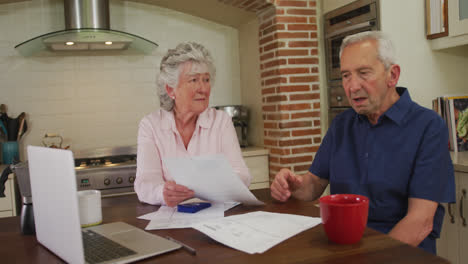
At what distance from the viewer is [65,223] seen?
958 mm

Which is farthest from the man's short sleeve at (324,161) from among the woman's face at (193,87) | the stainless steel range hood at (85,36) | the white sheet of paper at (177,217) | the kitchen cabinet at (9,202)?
the kitchen cabinet at (9,202)

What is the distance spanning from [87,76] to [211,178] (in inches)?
107

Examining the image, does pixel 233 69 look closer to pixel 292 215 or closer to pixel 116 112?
pixel 116 112

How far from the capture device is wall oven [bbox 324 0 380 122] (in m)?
2.83

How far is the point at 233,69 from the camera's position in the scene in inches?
163

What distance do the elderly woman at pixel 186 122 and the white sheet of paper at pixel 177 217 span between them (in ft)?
1.57

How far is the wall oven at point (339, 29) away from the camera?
111 inches

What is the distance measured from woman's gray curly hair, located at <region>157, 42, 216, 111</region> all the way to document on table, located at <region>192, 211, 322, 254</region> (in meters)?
0.95

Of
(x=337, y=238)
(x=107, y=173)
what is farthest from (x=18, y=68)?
(x=337, y=238)

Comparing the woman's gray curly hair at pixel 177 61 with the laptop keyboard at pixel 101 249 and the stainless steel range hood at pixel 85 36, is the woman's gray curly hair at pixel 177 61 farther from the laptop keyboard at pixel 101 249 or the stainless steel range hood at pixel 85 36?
the stainless steel range hood at pixel 85 36

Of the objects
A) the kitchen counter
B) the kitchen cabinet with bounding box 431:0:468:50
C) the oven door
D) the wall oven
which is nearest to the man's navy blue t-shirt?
the kitchen counter

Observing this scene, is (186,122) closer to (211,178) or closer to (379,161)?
(211,178)

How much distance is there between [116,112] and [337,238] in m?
3.09

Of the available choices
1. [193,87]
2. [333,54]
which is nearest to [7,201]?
[193,87]
